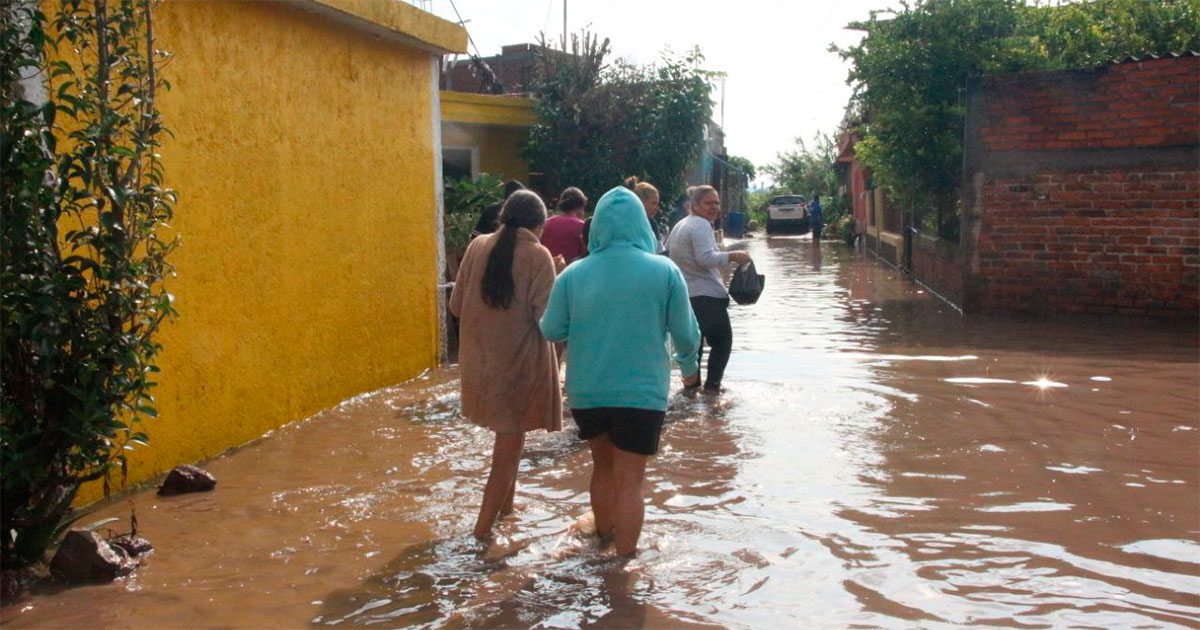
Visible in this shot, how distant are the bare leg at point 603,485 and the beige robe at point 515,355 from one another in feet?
1.19

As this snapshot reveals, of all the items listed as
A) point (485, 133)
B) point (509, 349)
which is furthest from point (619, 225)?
point (485, 133)

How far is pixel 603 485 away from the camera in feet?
17.2

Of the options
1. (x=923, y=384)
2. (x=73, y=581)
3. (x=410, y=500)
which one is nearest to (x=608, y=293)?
(x=410, y=500)

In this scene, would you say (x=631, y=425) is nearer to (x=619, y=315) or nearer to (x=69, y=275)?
(x=619, y=315)

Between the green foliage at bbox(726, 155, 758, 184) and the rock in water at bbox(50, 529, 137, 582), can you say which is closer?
the rock in water at bbox(50, 529, 137, 582)

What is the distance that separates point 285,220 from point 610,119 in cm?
1050

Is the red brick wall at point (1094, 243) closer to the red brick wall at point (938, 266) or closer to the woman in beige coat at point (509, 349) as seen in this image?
the red brick wall at point (938, 266)

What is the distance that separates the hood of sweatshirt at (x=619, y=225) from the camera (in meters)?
5.07

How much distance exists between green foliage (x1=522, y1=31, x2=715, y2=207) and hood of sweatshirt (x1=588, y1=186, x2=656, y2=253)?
41.1 feet

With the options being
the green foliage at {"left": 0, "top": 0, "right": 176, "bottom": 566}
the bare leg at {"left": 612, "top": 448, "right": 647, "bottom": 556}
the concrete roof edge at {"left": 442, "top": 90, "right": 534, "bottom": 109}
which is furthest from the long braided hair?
the concrete roof edge at {"left": 442, "top": 90, "right": 534, "bottom": 109}

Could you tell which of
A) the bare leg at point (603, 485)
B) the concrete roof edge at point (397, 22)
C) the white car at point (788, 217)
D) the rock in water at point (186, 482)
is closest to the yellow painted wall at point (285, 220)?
the concrete roof edge at point (397, 22)

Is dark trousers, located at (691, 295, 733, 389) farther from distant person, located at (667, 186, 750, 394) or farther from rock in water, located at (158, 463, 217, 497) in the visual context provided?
rock in water, located at (158, 463, 217, 497)

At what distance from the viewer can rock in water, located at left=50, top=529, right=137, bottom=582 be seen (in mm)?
4746

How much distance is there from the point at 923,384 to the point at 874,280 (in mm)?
12654
